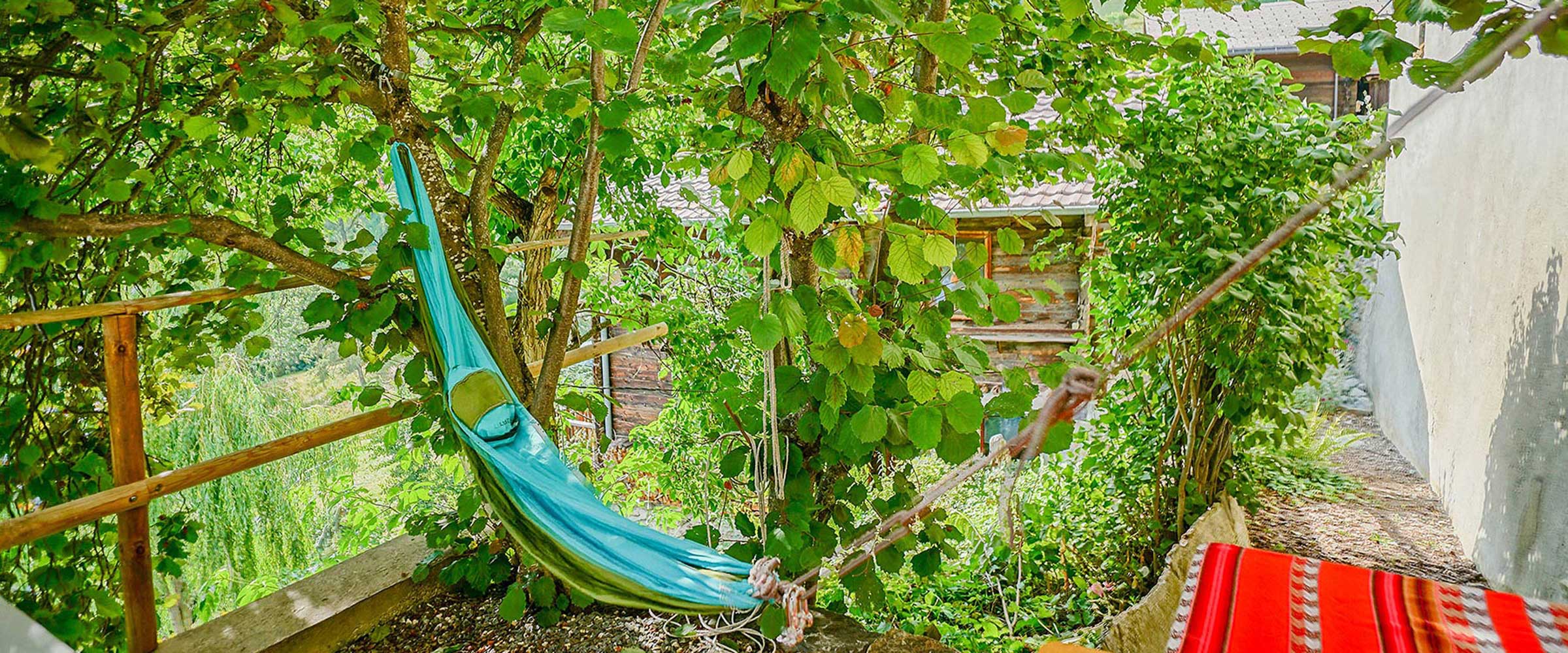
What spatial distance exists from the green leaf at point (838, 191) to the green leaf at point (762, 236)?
88 millimetres

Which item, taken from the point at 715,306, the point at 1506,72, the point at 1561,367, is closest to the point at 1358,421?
the point at 1506,72

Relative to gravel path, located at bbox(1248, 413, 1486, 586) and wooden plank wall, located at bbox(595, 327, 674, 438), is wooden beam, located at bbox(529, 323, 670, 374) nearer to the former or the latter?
gravel path, located at bbox(1248, 413, 1486, 586)

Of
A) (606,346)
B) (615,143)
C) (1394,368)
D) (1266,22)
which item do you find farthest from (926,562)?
(1266,22)

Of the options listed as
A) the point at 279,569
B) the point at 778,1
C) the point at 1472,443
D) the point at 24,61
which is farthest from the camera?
the point at 279,569

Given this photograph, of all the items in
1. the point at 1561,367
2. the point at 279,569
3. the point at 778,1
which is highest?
the point at 778,1

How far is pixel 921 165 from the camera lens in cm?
107

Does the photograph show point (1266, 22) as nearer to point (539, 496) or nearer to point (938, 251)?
point (938, 251)

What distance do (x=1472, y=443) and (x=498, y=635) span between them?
2.95 metres

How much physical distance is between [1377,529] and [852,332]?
277cm

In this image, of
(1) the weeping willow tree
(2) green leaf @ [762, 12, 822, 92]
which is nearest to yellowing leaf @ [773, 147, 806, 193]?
(2) green leaf @ [762, 12, 822, 92]

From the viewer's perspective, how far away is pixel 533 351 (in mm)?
2779

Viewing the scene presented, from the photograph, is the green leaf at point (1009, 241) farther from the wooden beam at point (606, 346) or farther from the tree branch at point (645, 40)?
the wooden beam at point (606, 346)

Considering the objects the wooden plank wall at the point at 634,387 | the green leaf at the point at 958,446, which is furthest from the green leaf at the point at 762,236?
the wooden plank wall at the point at 634,387

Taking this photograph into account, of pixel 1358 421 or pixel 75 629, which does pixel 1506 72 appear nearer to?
pixel 1358 421
